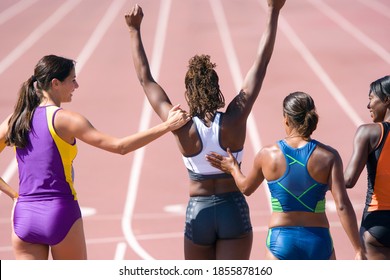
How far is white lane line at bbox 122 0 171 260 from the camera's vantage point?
8.42 metres

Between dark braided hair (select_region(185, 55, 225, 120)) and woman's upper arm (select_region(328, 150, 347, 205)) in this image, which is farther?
dark braided hair (select_region(185, 55, 225, 120))

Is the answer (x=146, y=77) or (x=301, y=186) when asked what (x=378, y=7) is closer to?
(x=146, y=77)

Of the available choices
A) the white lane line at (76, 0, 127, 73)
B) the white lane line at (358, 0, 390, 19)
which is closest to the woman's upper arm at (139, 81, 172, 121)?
the white lane line at (76, 0, 127, 73)

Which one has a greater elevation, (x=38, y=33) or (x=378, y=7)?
(x=378, y=7)

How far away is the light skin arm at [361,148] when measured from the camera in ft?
15.0

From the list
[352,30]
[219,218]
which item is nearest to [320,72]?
[352,30]

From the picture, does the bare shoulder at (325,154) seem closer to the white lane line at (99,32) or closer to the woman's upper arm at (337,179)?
the woman's upper arm at (337,179)

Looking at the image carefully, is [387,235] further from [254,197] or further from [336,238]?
[254,197]

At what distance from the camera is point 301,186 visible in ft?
13.6

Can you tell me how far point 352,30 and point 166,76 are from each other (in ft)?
15.1

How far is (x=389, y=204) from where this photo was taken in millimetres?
4645

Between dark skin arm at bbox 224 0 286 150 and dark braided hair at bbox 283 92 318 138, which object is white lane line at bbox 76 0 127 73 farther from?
dark braided hair at bbox 283 92 318 138

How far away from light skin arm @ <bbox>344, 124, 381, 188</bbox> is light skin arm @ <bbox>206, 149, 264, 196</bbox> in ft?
1.87

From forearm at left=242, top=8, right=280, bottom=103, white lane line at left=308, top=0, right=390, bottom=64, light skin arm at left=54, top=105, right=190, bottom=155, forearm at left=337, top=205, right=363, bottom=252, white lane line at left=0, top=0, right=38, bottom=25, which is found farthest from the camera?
white lane line at left=0, top=0, right=38, bottom=25
